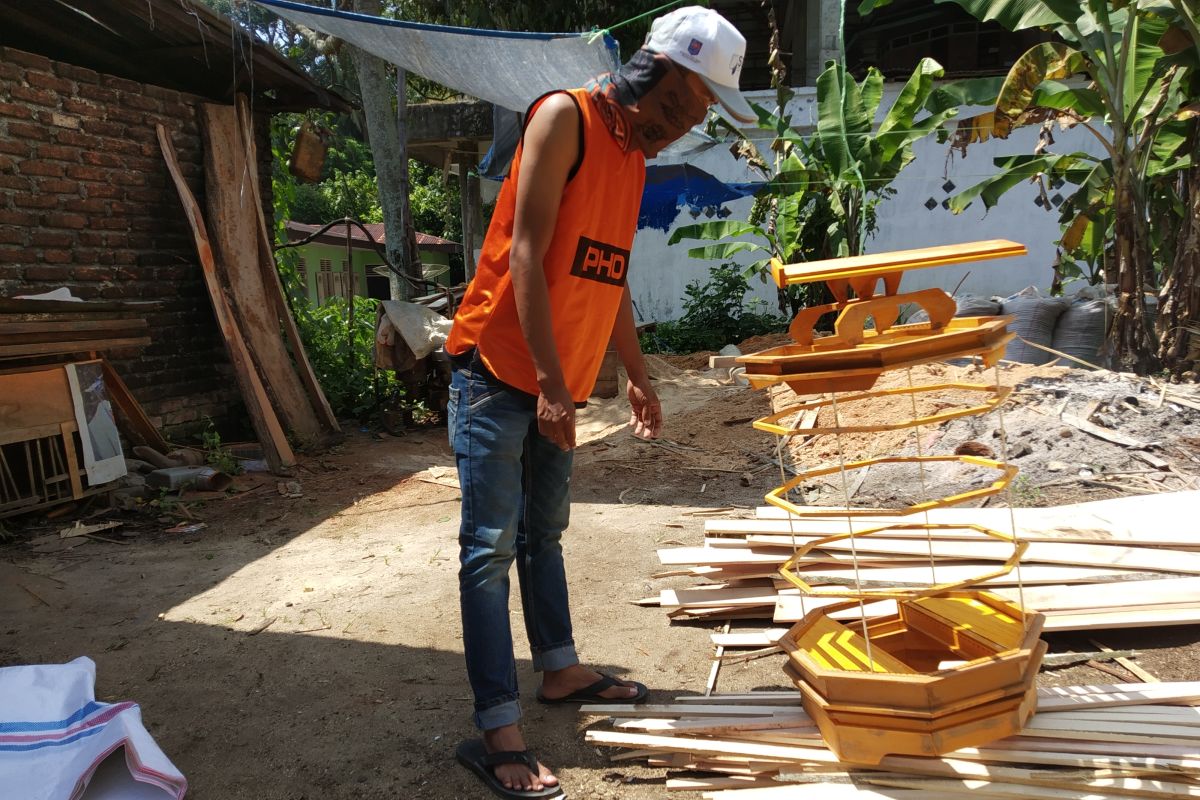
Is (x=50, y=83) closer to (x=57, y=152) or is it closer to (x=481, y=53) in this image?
(x=57, y=152)

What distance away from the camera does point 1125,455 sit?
5250mm

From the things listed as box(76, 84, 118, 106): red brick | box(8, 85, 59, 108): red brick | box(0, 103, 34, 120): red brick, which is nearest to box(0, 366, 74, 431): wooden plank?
box(0, 103, 34, 120): red brick

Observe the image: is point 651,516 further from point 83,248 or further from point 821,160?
point 821,160

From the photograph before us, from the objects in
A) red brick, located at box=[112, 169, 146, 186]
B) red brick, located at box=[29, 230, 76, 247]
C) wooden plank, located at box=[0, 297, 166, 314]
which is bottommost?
wooden plank, located at box=[0, 297, 166, 314]

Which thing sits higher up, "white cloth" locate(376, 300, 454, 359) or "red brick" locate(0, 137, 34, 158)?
"red brick" locate(0, 137, 34, 158)

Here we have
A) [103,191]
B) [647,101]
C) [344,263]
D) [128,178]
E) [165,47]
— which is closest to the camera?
[647,101]

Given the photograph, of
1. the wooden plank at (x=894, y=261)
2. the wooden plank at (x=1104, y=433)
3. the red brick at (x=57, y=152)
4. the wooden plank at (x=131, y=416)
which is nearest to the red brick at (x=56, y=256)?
the red brick at (x=57, y=152)

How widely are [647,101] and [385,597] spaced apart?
104 inches

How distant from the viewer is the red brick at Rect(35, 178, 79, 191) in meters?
6.10

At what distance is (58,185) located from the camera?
20.4 ft

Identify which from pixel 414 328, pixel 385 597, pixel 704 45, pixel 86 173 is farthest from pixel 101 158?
pixel 704 45

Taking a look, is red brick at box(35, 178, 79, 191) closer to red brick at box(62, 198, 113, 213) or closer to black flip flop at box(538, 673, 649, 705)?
red brick at box(62, 198, 113, 213)

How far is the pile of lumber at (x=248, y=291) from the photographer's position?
6.81 metres

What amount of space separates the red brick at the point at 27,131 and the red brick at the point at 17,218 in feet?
1.74
